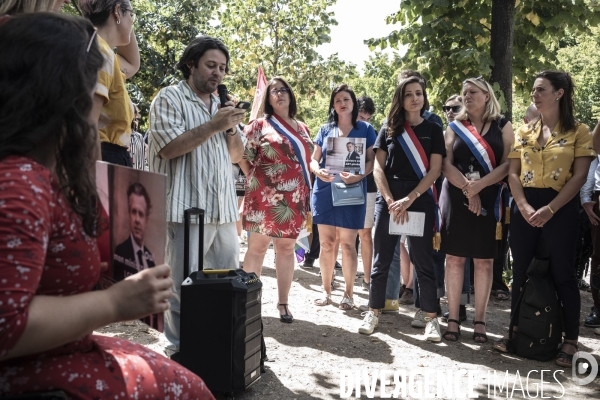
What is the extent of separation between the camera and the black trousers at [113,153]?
11.4 feet

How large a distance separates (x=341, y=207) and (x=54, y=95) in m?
5.35

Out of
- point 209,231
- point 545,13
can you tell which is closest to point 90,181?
point 209,231

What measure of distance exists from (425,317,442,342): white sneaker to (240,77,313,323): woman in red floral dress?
1384mm

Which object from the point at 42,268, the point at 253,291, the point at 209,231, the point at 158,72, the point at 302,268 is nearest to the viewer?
the point at 42,268

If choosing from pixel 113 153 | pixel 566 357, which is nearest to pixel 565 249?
pixel 566 357

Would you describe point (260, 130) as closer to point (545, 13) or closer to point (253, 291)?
point (253, 291)

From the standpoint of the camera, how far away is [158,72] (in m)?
13.7

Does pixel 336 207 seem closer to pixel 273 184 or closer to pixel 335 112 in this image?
pixel 273 184

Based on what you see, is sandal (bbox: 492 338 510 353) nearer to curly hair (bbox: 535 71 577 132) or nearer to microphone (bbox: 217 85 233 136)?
curly hair (bbox: 535 71 577 132)

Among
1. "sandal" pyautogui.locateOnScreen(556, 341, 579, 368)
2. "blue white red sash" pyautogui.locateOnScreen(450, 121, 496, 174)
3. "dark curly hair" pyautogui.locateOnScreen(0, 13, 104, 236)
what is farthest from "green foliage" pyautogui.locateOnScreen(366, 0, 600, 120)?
"dark curly hair" pyautogui.locateOnScreen(0, 13, 104, 236)

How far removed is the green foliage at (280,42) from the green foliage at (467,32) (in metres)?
9.27

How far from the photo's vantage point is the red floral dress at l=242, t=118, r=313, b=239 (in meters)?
6.16

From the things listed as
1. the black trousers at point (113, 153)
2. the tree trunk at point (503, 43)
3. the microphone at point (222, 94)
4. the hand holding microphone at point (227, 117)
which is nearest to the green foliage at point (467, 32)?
the tree trunk at point (503, 43)

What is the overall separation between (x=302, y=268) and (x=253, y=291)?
560 cm
